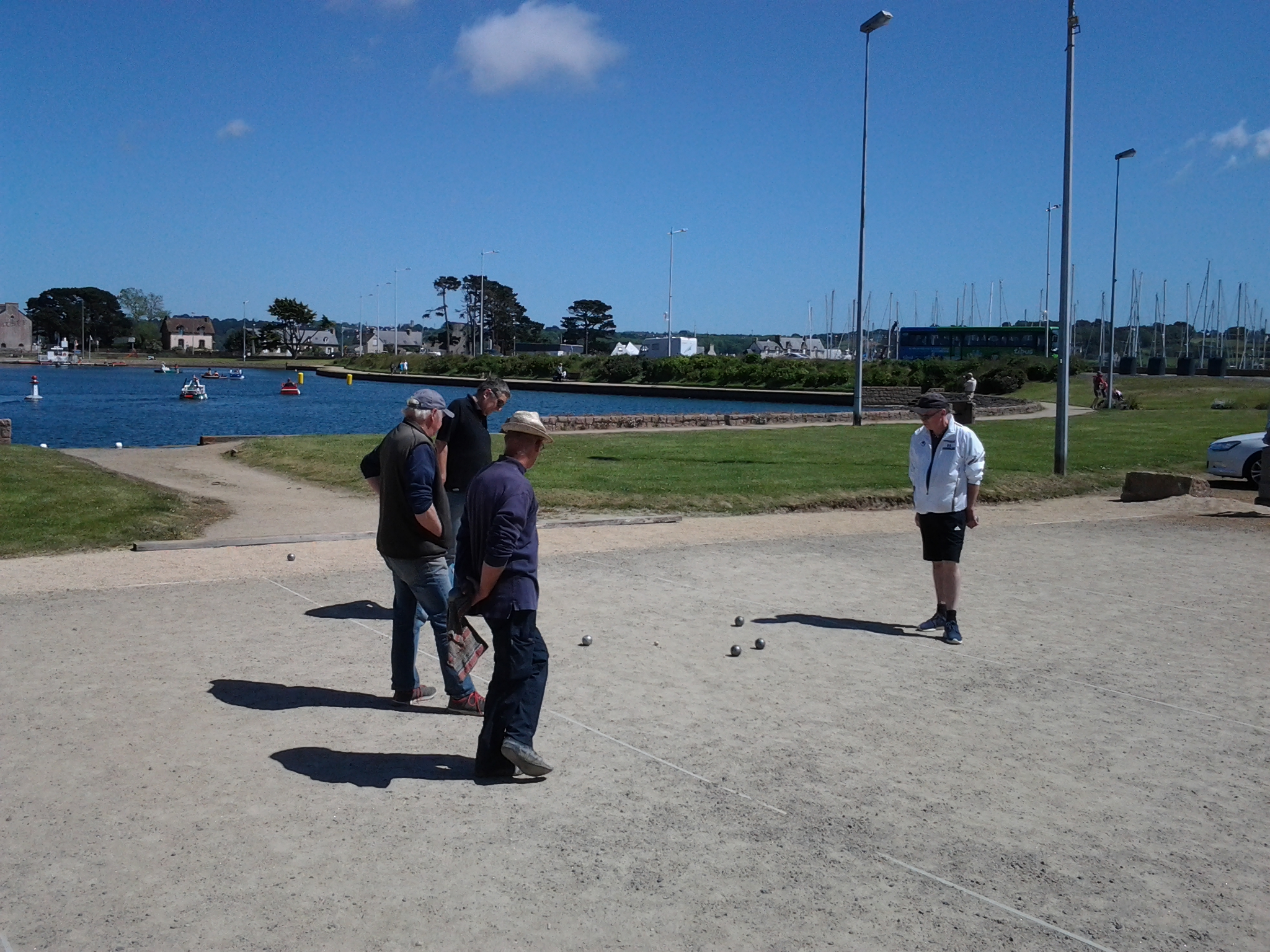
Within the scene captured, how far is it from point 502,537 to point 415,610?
1.75m

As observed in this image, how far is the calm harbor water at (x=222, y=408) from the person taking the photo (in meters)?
45.5

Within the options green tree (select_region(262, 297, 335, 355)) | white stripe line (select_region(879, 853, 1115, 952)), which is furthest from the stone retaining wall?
green tree (select_region(262, 297, 335, 355))

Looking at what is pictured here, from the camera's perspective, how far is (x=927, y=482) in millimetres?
9062

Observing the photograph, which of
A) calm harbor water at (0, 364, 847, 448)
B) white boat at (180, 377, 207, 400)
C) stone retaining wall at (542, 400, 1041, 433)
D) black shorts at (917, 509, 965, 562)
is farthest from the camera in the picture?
white boat at (180, 377, 207, 400)

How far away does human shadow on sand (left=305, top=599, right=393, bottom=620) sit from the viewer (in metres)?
9.64

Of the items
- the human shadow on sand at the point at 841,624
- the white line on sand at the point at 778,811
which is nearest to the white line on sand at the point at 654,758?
the white line on sand at the point at 778,811

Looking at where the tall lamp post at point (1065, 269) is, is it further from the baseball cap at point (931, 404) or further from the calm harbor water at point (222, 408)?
the calm harbor water at point (222, 408)

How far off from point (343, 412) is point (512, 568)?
58.2 metres

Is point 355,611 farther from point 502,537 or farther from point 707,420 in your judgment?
point 707,420

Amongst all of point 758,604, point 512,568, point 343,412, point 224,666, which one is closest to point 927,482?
point 758,604

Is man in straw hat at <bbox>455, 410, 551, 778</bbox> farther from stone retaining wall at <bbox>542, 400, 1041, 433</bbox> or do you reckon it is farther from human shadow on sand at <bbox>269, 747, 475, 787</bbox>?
stone retaining wall at <bbox>542, 400, 1041, 433</bbox>

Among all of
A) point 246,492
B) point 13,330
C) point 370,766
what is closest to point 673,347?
point 246,492

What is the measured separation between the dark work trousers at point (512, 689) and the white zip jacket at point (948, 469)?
4.23 metres

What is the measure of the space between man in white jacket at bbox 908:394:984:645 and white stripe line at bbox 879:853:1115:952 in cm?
427
